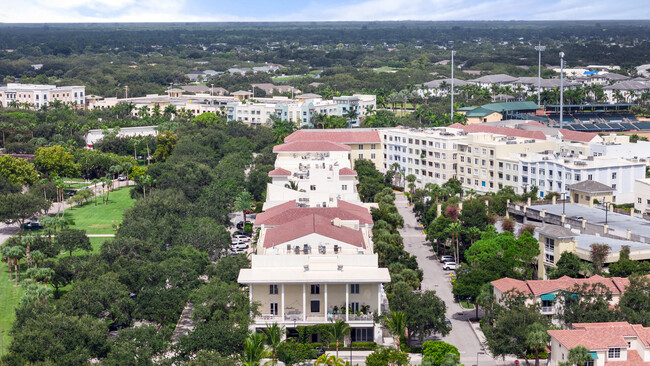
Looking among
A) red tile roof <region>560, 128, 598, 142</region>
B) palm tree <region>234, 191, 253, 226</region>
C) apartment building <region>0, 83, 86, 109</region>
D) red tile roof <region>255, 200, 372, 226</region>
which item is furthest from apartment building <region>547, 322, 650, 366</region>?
apartment building <region>0, 83, 86, 109</region>

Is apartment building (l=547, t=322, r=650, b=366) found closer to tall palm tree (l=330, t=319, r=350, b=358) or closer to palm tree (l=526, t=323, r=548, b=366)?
palm tree (l=526, t=323, r=548, b=366)

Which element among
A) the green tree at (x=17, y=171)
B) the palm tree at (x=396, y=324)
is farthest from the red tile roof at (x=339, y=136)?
the palm tree at (x=396, y=324)

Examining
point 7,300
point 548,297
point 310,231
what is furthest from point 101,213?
point 548,297

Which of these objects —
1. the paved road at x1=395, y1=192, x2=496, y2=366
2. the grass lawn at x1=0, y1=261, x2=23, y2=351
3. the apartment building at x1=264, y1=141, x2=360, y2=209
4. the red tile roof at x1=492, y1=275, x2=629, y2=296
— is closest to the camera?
the paved road at x1=395, y1=192, x2=496, y2=366

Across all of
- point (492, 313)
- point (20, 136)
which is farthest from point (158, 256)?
point (20, 136)

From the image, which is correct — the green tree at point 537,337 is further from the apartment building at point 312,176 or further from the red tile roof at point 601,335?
the apartment building at point 312,176
